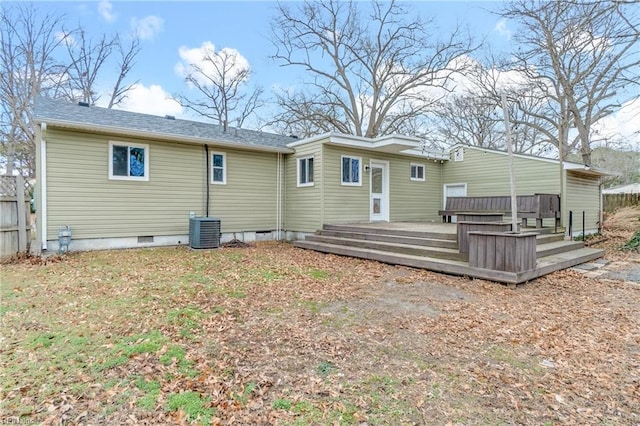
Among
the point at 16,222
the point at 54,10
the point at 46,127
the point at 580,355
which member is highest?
the point at 54,10

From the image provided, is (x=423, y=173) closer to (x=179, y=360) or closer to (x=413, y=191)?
(x=413, y=191)

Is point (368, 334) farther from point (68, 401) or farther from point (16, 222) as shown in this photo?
point (16, 222)

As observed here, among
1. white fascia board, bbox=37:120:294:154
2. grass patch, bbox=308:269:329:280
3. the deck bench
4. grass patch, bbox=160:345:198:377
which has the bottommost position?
grass patch, bbox=160:345:198:377

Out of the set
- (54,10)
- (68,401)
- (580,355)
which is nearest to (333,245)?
(580,355)

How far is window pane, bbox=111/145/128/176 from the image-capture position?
912 centimetres

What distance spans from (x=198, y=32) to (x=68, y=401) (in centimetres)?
1752

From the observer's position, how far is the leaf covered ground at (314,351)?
2.39 m

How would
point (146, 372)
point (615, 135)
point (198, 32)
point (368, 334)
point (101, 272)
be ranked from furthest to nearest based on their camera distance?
point (615, 135), point (198, 32), point (101, 272), point (368, 334), point (146, 372)

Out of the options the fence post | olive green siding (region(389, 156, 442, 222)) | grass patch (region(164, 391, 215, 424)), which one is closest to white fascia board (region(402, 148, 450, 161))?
olive green siding (region(389, 156, 442, 222))

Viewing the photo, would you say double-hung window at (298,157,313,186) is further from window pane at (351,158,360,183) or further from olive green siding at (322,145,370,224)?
window pane at (351,158,360,183)

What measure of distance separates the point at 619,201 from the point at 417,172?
654 inches

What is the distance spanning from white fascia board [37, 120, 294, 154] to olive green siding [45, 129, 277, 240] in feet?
0.83

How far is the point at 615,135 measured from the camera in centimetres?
1770

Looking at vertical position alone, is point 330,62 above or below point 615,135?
above
